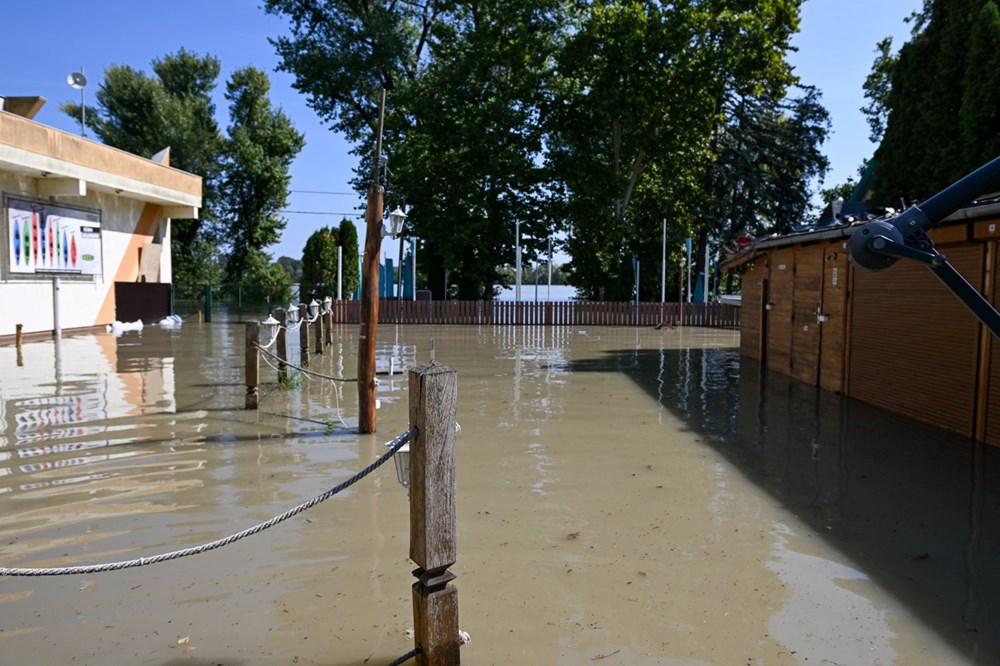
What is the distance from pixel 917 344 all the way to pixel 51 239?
69.7ft

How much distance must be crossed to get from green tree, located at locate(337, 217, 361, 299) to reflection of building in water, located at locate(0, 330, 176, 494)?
63.4ft

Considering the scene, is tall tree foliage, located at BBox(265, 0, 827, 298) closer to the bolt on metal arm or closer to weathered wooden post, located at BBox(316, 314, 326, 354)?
weathered wooden post, located at BBox(316, 314, 326, 354)

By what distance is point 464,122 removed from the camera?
3172 cm

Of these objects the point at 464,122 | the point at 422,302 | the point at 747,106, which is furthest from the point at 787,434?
the point at 747,106

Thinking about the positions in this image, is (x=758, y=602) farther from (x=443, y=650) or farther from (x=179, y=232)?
(x=179, y=232)

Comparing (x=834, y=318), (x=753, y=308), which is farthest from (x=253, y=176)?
(x=834, y=318)

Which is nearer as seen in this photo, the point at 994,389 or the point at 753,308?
the point at 994,389

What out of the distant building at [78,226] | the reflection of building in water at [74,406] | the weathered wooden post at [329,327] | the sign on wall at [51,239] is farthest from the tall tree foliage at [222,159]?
the reflection of building in water at [74,406]

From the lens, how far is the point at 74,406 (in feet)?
31.4

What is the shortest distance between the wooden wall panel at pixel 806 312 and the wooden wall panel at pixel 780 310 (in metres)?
0.25

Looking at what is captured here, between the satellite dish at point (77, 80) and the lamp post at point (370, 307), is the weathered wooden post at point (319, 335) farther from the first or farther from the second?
the satellite dish at point (77, 80)

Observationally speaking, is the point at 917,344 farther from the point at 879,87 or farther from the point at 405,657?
the point at 879,87

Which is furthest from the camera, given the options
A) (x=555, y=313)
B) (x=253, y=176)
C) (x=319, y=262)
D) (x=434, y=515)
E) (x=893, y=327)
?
(x=253, y=176)

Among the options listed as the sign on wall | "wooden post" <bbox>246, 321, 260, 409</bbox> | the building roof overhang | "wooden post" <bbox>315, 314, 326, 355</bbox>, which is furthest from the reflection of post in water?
the sign on wall
